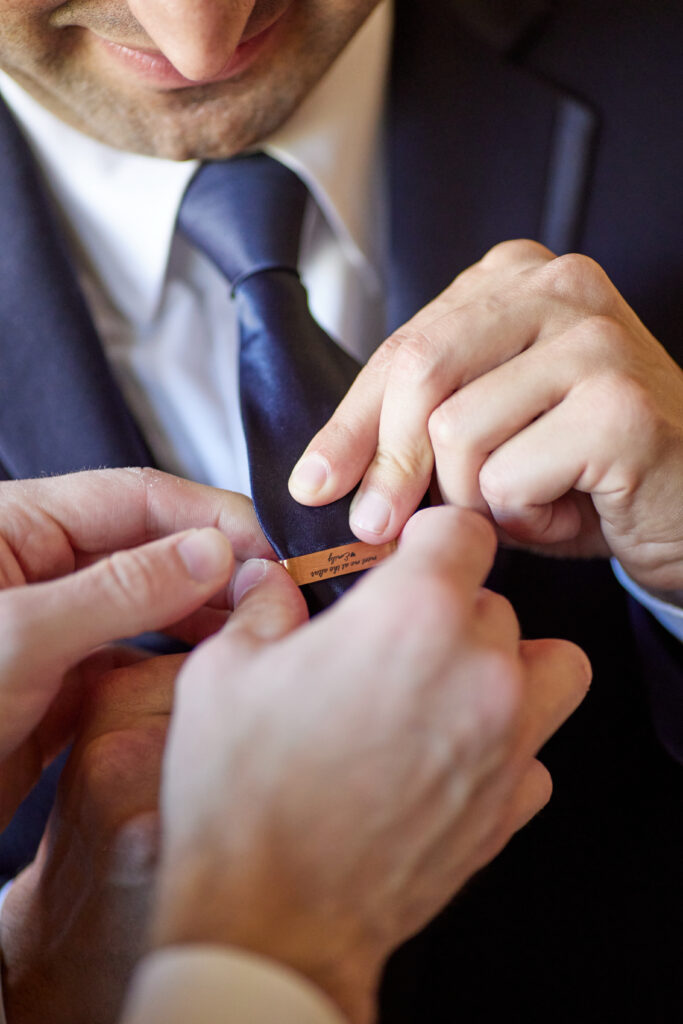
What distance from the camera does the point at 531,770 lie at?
1.91ft

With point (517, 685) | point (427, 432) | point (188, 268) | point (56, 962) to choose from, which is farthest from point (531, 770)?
point (188, 268)

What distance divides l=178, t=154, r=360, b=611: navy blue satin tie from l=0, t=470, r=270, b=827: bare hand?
4 cm

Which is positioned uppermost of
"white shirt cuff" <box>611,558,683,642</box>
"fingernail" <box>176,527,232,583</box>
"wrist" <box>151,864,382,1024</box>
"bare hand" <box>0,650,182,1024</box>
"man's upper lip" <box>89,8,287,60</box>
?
"man's upper lip" <box>89,8,287,60</box>

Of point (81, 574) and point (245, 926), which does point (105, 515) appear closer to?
point (81, 574)

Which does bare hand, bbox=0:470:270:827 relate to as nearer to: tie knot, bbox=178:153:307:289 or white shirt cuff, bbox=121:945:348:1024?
white shirt cuff, bbox=121:945:348:1024

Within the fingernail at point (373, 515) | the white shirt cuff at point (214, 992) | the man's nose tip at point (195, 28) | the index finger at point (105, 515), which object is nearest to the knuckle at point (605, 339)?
the fingernail at point (373, 515)

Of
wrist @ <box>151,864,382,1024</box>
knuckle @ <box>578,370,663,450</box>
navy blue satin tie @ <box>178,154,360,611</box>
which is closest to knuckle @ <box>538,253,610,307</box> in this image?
knuckle @ <box>578,370,663,450</box>

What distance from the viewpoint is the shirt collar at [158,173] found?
956 mm

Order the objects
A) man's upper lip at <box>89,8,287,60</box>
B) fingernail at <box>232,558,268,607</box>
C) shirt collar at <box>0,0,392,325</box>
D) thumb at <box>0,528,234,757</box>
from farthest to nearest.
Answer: shirt collar at <box>0,0,392,325</box>, man's upper lip at <box>89,8,287,60</box>, fingernail at <box>232,558,268,607</box>, thumb at <box>0,528,234,757</box>

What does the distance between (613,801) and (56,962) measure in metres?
0.68

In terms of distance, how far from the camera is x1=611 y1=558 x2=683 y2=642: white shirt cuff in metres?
0.87

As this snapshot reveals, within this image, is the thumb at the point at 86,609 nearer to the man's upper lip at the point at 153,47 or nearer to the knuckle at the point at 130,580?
the knuckle at the point at 130,580

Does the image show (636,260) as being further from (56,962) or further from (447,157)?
(56,962)

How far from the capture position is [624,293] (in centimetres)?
113
